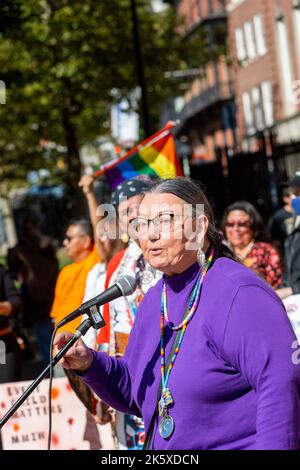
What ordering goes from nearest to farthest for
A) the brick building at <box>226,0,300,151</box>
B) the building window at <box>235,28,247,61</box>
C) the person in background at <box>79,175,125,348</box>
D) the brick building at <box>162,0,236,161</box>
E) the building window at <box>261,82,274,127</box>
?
the person in background at <box>79,175,125,348</box> → the brick building at <box>226,0,300,151</box> → the building window at <box>261,82,274,127</box> → the building window at <box>235,28,247,61</box> → the brick building at <box>162,0,236,161</box>

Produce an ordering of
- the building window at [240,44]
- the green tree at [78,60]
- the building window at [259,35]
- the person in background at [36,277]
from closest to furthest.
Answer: the person in background at [36,277] → the green tree at [78,60] → the building window at [259,35] → the building window at [240,44]

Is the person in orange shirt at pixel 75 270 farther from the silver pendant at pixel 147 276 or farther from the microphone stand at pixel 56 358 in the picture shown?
the microphone stand at pixel 56 358

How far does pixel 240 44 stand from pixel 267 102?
4411 mm

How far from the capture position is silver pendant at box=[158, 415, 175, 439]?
3406 millimetres

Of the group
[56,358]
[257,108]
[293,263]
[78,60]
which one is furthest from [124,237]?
[257,108]

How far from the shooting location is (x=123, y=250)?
244 inches

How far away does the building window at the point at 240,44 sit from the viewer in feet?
132

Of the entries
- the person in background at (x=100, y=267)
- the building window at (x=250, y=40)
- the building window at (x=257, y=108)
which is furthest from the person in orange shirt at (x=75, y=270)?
the building window at (x=250, y=40)

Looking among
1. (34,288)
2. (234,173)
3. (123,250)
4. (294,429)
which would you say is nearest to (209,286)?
(294,429)

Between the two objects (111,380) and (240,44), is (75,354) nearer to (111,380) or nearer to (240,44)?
(111,380)

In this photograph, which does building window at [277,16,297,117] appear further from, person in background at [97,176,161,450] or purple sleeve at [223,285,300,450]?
purple sleeve at [223,285,300,450]

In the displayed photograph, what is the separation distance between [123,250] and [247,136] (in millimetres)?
32936

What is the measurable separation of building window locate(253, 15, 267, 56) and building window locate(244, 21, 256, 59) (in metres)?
0.59

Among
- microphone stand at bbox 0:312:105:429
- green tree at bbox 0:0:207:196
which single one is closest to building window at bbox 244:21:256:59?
green tree at bbox 0:0:207:196
